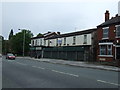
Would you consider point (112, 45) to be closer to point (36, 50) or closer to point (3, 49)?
point (36, 50)

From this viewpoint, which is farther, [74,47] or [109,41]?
[74,47]

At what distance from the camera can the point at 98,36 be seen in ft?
132

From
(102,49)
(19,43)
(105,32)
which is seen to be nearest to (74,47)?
(102,49)

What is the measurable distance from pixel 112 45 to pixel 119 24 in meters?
3.38

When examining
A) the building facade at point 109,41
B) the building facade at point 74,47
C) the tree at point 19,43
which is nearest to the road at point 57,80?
the building facade at point 109,41

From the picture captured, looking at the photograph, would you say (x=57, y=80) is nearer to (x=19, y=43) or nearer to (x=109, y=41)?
(x=109, y=41)

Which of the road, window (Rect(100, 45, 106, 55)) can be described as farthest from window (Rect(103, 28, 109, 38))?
the road

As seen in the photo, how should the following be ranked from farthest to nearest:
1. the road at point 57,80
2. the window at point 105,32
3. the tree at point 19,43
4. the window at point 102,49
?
1. the tree at point 19,43
2. the window at point 105,32
3. the window at point 102,49
4. the road at point 57,80

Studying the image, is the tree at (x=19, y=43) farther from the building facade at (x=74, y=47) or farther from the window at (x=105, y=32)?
the window at (x=105, y=32)

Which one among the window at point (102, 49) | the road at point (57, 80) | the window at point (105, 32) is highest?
the window at point (105, 32)

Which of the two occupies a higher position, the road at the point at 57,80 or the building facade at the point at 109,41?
the building facade at the point at 109,41

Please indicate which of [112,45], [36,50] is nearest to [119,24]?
[112,45]

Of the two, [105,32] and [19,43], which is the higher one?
[105,32]

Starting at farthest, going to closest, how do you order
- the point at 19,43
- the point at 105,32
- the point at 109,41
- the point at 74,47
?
the point at 19,43 → the point at 74,47 → the point at 105,32 → the point at 109,41
